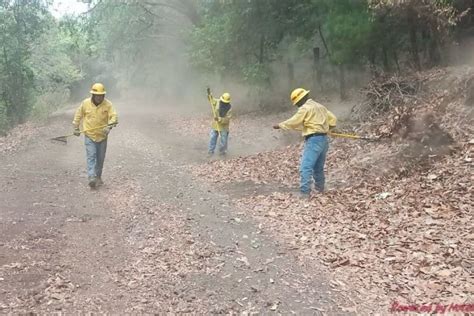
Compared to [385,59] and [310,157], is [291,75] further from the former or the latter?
[310,157]

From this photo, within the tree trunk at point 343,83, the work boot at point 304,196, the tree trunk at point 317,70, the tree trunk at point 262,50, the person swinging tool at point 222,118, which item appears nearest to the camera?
the work boot at point 304,196

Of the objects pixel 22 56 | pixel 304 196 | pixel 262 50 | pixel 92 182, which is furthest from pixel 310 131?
pixel 22 56

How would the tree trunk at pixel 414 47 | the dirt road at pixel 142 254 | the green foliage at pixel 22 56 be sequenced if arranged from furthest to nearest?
the green foliage at pixel 22 56 → the tree trunk at pixel 414 47 → the dirt road at pixel 142 254

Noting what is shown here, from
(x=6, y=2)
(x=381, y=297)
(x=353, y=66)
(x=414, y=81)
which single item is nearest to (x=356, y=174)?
(x=414, y=81)

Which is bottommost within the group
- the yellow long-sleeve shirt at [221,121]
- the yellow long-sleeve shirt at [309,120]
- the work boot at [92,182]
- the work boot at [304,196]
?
the work boot at [92,182]

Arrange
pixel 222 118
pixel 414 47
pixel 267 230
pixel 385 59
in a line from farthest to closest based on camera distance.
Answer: pixel 385 59 → pixel 414 47 → pixel 222 118 → pixel 267 230

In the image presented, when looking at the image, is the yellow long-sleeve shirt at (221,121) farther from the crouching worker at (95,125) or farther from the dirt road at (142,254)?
the crouching worker at (95,125)

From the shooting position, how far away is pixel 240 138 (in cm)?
1688

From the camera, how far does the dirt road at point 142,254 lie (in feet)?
15.4

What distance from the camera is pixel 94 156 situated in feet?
31.8

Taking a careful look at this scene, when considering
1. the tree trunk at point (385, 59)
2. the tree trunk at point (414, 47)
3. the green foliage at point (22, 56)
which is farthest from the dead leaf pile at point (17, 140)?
the tree trunk at point (414, 47)

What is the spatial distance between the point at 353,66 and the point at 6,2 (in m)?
17.7

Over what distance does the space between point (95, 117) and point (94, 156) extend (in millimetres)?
753

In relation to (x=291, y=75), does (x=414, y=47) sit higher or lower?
higher
